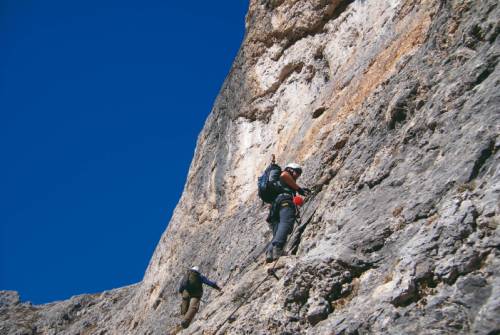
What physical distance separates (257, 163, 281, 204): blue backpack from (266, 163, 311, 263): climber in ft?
0.29

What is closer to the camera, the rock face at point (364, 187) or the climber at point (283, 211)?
the rock face at point (364, 187)

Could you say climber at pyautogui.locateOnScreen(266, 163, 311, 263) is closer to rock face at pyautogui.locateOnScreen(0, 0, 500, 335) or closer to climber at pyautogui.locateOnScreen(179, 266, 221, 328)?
rock face at pyautogui.locateOnScreen(0, 0, 500, 335)

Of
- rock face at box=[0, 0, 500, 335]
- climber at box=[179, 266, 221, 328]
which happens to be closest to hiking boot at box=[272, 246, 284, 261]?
rock face at box=[0, 0, 500, 335]

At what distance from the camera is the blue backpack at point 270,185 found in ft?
41.7

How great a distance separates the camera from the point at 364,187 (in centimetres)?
1030

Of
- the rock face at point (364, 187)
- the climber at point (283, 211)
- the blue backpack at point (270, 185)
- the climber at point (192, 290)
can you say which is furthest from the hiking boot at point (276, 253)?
the climber at point (192, 290)

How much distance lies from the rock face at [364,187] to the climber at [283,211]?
0.28m

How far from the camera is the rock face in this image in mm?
7172

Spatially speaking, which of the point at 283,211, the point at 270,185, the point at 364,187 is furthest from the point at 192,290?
the point at 364,187

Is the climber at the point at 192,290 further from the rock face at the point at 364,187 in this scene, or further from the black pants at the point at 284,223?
the black pants at the point at 284,223

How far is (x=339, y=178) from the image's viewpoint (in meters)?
11.4

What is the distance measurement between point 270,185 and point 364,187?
9.31 feet

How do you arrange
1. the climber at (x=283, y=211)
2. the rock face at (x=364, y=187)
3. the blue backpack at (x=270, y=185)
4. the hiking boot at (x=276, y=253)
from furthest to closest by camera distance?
the blue backpack at (x=270, y=185)
the climber at (x=283, y=211)
the hiking boot at (x=276, y=253)
the rock face at (x=364, y=187)

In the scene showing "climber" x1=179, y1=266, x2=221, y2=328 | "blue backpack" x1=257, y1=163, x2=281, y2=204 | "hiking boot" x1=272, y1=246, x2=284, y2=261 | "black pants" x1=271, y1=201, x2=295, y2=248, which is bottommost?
"hiking boot" x1=272, y1=246, x2=284, y2=261
